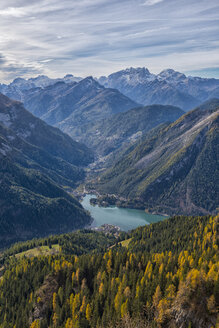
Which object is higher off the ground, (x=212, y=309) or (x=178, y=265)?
(x=212, y=309)

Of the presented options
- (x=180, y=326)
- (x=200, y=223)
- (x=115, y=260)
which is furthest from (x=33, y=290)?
(x=200, y=223)

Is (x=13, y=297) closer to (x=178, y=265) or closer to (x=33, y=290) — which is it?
(x=33, y=290)

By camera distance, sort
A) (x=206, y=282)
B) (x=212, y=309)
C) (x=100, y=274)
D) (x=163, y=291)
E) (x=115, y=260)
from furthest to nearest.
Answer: (x=115, y=260) → (x=100, y=274) → (x=163, y=291) → (x=206, y=282) → (x=212, y=309)

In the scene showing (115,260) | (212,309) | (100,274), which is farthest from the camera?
(115,260)

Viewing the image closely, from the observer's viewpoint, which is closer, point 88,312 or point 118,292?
point 88,312

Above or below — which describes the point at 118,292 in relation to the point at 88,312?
above

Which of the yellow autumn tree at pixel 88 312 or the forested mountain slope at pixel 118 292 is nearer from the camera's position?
the forested mountain slope at pixel 118 292

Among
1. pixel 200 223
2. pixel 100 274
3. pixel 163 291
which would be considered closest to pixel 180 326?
pixel 163 291

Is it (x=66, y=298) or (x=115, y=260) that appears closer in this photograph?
(x=66, y=298)

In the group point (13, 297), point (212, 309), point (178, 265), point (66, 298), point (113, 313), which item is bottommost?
point (13, 297)

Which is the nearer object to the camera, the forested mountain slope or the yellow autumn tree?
the forested mountain slope

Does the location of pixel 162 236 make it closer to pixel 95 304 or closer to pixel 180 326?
pixel 95 304
